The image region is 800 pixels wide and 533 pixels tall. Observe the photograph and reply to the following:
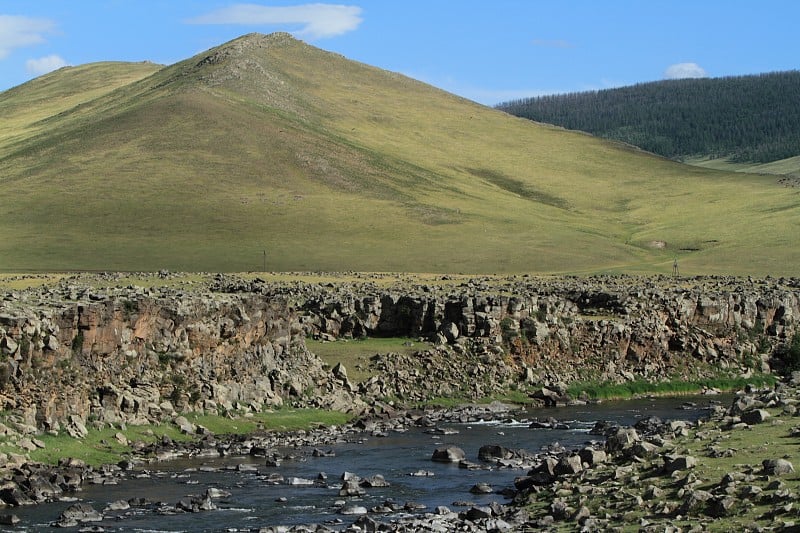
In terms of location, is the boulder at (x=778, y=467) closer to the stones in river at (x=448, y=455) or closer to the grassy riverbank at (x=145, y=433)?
the stones in river at (x=448, y=455)

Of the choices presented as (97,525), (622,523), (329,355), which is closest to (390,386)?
(329,355)

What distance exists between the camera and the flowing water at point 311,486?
3925 centimetres

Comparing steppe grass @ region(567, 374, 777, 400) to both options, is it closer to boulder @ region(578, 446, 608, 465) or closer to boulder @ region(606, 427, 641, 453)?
boulder @ region(606, 427, 641, 453)

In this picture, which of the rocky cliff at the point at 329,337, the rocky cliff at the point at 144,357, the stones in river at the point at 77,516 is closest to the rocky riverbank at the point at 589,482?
the stones in river at the point at 77,516

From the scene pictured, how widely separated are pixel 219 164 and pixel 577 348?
12418 cm

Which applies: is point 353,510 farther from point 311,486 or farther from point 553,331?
point 553,331

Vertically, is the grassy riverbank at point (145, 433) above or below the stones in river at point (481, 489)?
above

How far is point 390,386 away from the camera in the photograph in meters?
67.5

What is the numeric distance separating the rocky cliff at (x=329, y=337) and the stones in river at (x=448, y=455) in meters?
11.3

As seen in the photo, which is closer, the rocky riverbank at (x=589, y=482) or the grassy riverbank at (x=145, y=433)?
the rocky riverbank at (x=589, y=482)

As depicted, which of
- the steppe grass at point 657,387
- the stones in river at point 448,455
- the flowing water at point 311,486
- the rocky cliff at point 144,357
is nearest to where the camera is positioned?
the flowing water at point 311,486

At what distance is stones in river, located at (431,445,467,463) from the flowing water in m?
0.39

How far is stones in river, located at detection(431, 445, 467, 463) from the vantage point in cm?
5091

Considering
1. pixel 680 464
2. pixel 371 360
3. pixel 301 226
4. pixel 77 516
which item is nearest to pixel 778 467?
pixel 680 464
